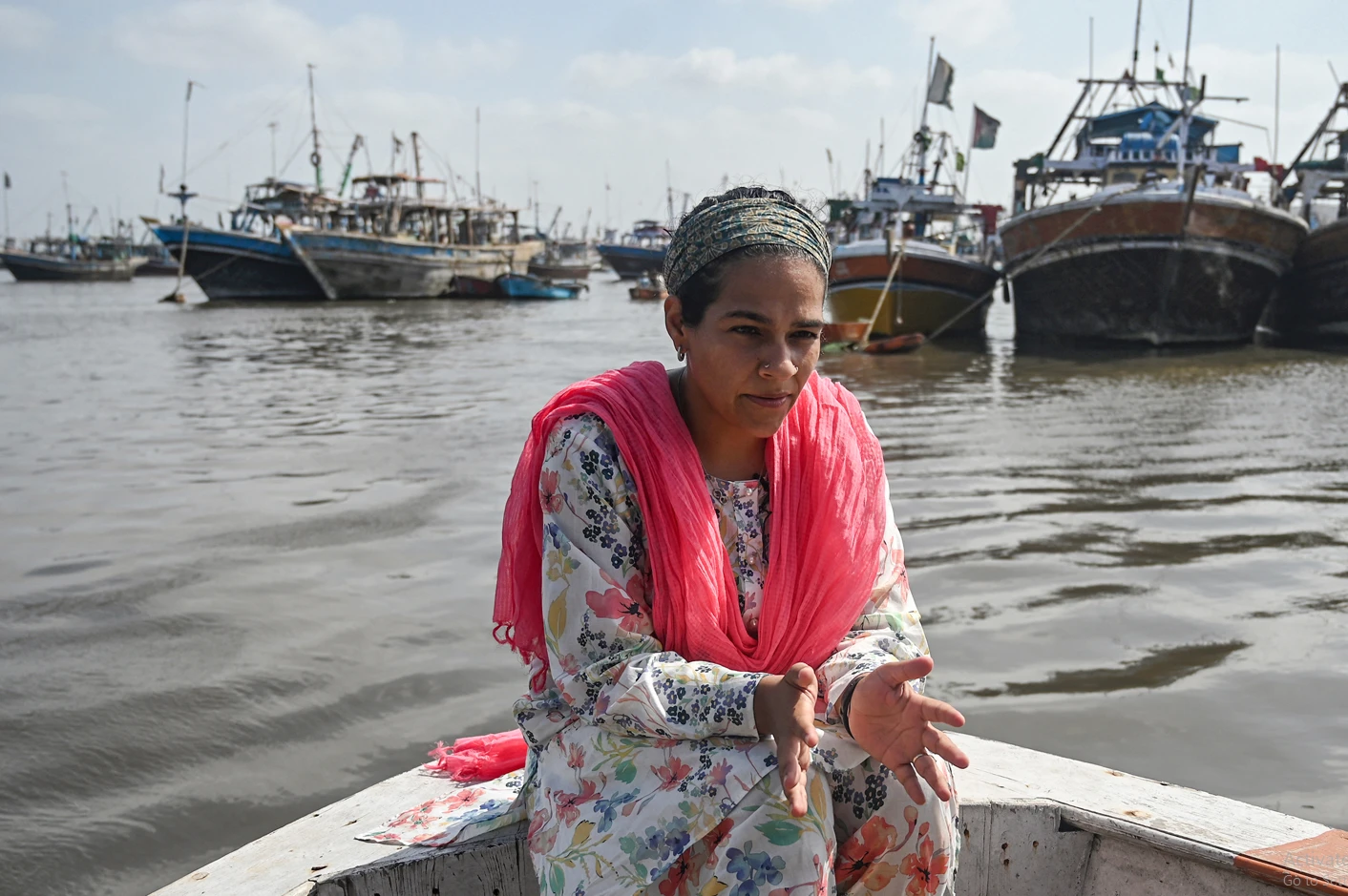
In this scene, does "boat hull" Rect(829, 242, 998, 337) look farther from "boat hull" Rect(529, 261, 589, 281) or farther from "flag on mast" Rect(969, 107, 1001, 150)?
"boat hull" Rect(529, 261, 589, 281)

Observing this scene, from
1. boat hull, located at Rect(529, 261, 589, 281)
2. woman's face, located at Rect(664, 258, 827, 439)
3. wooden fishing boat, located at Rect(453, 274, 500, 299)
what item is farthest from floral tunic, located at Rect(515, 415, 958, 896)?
boat hull, located at Rect(529, 261, 589, 281)

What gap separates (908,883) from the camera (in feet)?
4.82

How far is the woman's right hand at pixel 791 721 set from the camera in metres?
1.29

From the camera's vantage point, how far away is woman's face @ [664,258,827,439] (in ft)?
5.10

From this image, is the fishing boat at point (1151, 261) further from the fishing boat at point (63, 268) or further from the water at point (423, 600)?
the fishing boat at point (63, 268)

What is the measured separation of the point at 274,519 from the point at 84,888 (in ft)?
9.78

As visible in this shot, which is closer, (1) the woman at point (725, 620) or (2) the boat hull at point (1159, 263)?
(1) the woman at point (725, 620)

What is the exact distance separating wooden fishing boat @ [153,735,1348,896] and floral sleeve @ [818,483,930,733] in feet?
0.99

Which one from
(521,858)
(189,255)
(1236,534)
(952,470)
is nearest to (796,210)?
(521,858)

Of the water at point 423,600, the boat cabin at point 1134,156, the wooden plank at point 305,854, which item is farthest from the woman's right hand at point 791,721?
the boat cabin at point 1134,156

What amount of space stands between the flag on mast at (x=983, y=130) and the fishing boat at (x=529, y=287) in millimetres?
17648

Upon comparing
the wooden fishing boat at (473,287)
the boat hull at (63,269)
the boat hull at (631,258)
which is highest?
the boat hull at (631,258)

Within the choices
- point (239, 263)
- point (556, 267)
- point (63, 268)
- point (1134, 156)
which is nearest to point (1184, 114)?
point (1134, 156)

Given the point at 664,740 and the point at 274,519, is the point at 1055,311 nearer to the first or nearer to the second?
the point at 274,519
